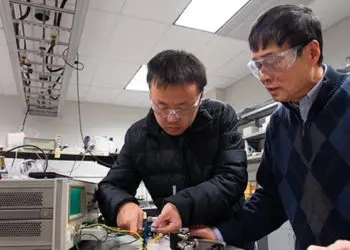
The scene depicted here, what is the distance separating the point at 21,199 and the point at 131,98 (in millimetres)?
5131

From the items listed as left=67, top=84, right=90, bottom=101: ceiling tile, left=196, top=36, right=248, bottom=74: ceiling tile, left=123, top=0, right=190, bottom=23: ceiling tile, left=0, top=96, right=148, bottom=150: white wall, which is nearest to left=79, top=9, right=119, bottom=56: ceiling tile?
left=123, top=0, right=190, bottom=23: ceiling tile

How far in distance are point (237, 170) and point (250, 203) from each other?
17 cm

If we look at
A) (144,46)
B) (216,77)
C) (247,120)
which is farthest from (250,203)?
(216,77)

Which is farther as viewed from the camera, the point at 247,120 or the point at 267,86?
the point at 247,120

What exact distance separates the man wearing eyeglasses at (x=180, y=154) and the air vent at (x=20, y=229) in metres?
0.22

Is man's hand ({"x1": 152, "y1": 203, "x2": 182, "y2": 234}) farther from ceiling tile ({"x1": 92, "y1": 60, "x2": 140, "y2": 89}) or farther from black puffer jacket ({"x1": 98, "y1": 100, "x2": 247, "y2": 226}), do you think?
ceiling tile ({"x1": 92, "y1": 60, "x2": 140, "y2": 89})

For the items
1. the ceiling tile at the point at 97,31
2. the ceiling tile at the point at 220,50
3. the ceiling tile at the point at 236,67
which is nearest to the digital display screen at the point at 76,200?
the ceiling tile at the point at 97,31

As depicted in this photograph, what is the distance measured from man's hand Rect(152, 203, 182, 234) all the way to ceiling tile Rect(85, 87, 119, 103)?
15.5ft

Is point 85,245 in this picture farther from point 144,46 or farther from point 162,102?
point 144,46

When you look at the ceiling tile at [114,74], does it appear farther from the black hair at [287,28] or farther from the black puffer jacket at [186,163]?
the black hair at [287,28]

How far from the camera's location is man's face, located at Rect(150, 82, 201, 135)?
0.97 meters

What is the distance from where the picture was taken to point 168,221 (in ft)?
2.79

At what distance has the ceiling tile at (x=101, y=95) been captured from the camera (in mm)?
5428

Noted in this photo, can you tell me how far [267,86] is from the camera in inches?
37.2
